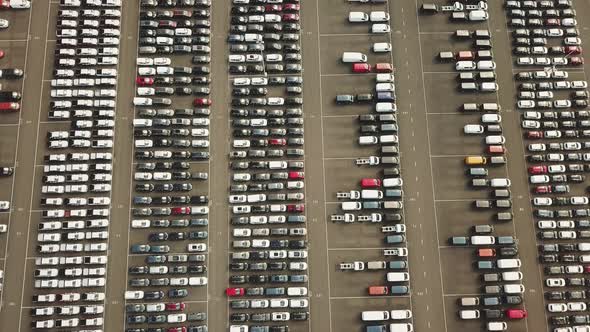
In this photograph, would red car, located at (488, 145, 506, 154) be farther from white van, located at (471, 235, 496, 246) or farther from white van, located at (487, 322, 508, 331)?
white van, located at (487, 322, 508, 331)

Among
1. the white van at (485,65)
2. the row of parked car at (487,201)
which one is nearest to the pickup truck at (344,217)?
the row of parked car at (487,201)

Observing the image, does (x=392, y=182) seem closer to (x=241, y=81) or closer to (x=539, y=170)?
(x=539, y=170)

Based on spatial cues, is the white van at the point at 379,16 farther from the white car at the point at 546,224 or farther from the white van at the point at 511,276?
the white van at the point at 511,276

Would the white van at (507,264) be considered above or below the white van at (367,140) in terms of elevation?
below

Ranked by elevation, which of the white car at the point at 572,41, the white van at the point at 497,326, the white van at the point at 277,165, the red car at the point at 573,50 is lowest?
the white van at the point at 497,326

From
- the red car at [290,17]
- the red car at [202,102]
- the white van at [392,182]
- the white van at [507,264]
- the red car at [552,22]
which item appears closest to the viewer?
the white van at [507,264]

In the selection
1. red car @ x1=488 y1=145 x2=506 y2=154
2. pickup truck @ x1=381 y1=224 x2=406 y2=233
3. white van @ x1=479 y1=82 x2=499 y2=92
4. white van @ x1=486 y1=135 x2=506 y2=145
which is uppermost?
white van @ x1=479 y1=82 x2=499 y2=92

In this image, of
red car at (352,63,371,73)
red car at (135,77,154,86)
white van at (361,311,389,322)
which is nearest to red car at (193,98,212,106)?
red car at (135,77,154,86)
